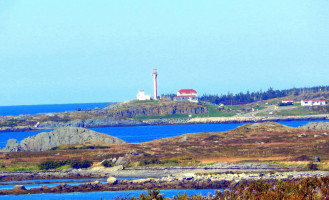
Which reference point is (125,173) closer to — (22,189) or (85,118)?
(22,189)

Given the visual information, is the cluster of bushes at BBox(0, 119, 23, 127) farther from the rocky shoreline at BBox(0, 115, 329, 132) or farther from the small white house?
the small white house

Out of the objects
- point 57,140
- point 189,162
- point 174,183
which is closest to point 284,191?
point 174,183

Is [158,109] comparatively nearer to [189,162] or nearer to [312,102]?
[312,102]

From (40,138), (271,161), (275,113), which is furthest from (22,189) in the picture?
(275,113)

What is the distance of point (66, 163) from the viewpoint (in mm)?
43219

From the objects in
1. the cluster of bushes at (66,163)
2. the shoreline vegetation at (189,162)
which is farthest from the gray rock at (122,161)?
the cluster of bushes at (66,163)

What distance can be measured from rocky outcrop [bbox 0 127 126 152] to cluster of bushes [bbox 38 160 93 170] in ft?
39.9

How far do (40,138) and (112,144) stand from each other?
7.33 metres

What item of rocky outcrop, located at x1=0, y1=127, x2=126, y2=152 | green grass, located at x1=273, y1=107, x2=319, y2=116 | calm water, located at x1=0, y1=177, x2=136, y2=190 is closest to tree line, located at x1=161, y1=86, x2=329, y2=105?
green grass, located at x1=273, y1=107, x2=319, y2=116

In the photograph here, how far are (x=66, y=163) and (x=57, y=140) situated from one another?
14.2 metres

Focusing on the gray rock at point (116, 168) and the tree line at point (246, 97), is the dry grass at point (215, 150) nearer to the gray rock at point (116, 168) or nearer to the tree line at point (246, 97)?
the gray rock at point (116, 168)

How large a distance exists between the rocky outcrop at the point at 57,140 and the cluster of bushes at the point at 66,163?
1217 centimetres

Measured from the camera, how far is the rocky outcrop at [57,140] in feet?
181

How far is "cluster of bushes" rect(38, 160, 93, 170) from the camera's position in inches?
1660
